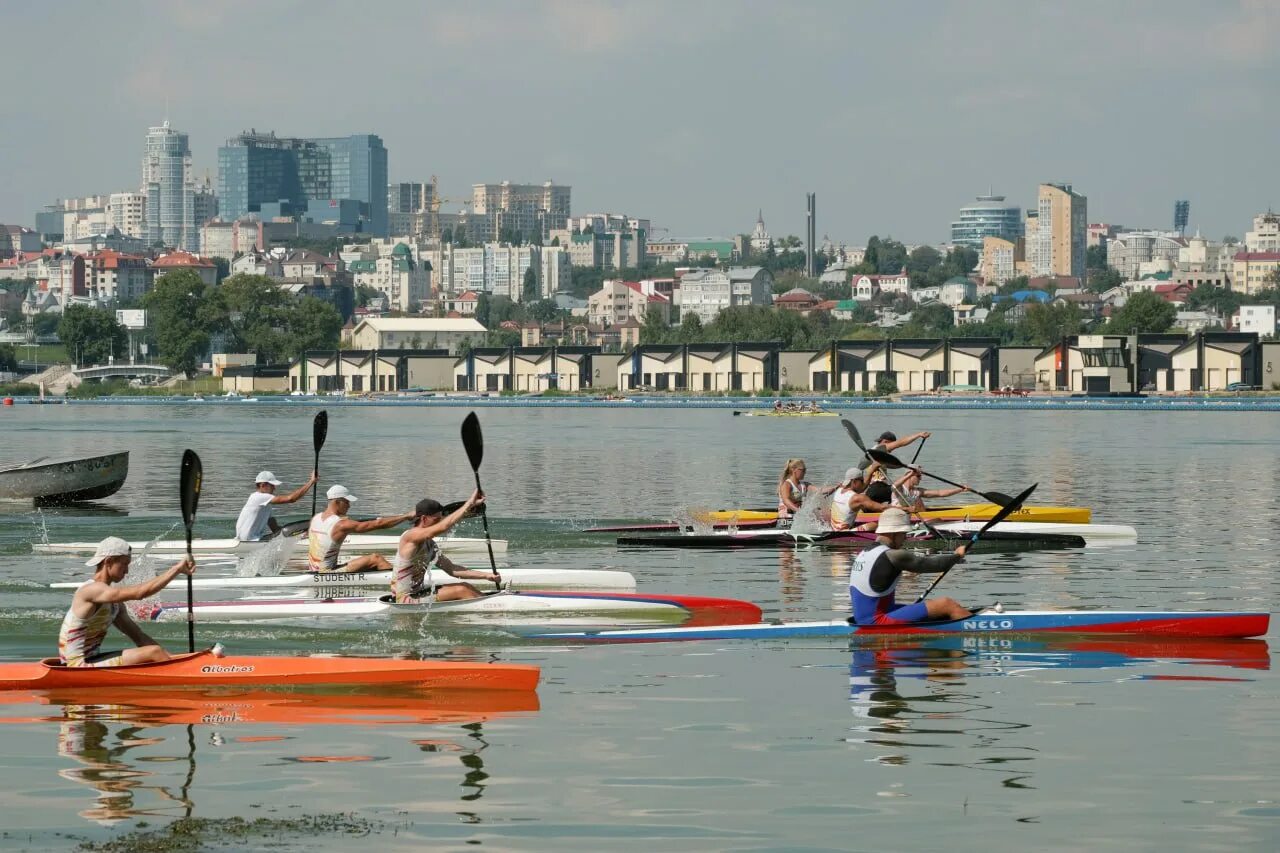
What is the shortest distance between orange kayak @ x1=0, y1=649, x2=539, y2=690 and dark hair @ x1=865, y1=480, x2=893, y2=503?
1209cm

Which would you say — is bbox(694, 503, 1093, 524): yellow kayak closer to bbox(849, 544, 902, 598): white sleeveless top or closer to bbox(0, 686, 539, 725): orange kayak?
bbox(849, 544, 902, 598): white sleeveless top

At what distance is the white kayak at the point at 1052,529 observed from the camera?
28.5 metres

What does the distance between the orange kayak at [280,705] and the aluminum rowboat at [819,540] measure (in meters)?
12.0

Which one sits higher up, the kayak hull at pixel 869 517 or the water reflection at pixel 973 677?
the kayak hull at pixel 869 517

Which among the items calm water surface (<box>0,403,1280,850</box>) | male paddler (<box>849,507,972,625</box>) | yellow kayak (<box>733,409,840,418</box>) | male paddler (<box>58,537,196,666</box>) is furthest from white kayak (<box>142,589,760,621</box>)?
yellow kayak (<box>733,409,840,418</box>)

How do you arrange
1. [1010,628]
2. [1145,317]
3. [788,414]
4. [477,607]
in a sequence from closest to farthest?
1. [1010,628]
2. [477,607]
3. [788,414]
4. [1145,317]

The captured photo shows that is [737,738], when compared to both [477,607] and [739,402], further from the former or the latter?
[739,402]

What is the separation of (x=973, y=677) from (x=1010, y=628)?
167cm

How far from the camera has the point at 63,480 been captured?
4128 centimetres

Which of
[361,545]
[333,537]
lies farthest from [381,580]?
[361,545]

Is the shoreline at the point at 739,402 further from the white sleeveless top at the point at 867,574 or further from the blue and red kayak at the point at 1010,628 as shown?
the white sleeveless top at the point at 867,574

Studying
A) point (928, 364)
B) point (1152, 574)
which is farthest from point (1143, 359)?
point (1152, 574)

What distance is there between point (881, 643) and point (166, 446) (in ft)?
220

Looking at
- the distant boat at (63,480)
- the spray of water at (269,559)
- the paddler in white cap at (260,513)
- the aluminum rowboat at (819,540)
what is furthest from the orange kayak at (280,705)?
the distant boat at (63,480)
